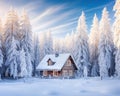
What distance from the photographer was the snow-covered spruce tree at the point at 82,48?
7038cm

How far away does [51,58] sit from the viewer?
67250mm

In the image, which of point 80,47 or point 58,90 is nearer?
point 58,90

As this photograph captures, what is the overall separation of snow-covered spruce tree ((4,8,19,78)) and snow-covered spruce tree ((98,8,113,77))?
20878 mm

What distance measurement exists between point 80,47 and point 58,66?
1054cm

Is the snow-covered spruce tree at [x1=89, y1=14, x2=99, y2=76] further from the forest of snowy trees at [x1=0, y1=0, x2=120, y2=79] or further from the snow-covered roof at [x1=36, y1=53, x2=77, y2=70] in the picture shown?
the snow-covered roof at [x1=36, y1=53, x2=77, y2=70]

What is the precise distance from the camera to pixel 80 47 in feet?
233

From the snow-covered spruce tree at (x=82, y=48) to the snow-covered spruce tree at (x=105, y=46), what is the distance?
20.5 ft

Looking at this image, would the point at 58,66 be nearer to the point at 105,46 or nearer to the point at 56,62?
the point at 56,62

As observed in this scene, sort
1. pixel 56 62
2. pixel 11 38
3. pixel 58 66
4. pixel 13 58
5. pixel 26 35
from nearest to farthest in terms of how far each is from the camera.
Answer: pixel 13 58 → pixel 11 38 → pixel 58 66 → pixel 26 35 → pixel 56 62

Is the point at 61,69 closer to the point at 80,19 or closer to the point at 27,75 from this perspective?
the point at 27,75

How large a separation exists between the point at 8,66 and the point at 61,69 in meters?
13.5

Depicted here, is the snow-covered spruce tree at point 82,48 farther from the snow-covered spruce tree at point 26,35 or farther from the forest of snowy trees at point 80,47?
the snow-covered spruce tree at point 26,35

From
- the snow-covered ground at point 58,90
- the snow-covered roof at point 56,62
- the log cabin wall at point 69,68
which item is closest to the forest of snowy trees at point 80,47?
the log cabin wall at point 69,68

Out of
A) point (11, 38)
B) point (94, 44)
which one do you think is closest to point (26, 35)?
point (11, 38)
